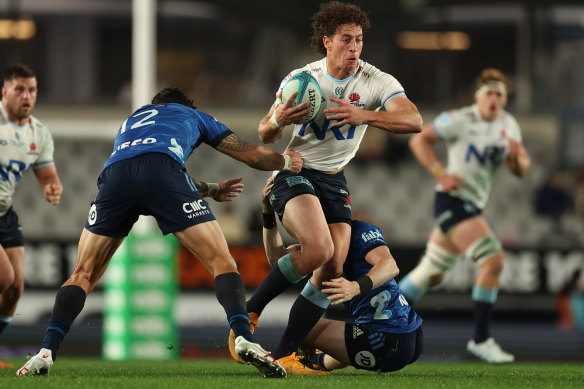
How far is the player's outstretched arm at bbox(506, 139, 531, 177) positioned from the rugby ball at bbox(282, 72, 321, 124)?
10.9 feet

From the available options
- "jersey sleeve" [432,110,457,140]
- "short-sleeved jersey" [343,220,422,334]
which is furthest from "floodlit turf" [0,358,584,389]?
"jersey sleeve" [432,110,457,140]

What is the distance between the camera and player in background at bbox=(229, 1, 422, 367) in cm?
589

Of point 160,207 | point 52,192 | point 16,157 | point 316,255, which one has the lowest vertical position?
point 316,255

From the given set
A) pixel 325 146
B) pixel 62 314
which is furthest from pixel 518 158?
pixel 62 314

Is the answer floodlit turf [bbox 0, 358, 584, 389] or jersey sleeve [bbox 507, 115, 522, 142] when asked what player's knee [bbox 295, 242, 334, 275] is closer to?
floodlit turf [bbox 0, 358, 584, 389]

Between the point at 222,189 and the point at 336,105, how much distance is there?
37.9 inches

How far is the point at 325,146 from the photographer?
6391mm

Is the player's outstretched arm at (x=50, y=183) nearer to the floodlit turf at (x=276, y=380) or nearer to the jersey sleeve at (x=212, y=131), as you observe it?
the floodlit turf at (x=276, y=380)

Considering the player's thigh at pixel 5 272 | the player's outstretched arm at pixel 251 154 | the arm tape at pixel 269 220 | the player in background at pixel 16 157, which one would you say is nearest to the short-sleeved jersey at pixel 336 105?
the arm tape at pixel 269 220

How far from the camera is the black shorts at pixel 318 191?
20.1ft

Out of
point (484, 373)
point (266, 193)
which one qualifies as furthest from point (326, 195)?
point (484, 373)

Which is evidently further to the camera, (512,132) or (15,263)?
(512,132)

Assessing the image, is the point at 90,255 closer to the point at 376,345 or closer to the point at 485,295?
the point at 376,345

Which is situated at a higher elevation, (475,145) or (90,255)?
(475,145)
